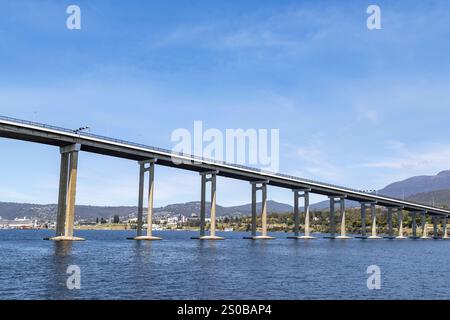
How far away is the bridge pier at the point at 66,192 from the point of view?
98875 millimetres

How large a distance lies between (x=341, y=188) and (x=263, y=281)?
145 m

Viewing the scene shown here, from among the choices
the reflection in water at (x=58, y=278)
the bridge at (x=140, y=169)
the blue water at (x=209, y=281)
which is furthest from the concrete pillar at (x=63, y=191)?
the blue water at (x=209, y=281)

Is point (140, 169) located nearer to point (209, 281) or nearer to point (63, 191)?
point (63, 191)

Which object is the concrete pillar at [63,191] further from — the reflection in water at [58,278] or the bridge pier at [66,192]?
the reflection in water at [58,278]

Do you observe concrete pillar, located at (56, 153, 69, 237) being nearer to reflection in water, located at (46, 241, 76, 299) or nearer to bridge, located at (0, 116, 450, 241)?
bridge, located at (0, 116, 450, 241)

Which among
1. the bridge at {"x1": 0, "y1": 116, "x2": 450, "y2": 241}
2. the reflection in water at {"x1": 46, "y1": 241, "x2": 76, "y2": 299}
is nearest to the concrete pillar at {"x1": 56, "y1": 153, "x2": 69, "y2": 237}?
the bridge at {"x1": 0, "y1": 116, "x2": 450, "y2": 241}

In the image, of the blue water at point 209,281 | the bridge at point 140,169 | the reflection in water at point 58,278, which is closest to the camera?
the reflection in water at point 58,278

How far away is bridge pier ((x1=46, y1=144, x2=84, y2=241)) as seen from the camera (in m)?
98.9

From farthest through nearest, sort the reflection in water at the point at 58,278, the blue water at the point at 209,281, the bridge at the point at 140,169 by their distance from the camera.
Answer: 1. the bridge at the point at 140,169
2. the blue water at the point at 209,281
3. the reflection in water at the point at 58,278

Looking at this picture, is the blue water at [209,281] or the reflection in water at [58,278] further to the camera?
the blue water at [209,281]

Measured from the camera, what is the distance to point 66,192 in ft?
335

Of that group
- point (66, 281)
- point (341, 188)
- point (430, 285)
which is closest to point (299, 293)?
point (430, 285)

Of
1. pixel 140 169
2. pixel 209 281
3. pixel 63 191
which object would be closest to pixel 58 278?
pixel 209 281

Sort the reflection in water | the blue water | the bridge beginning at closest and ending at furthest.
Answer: the reflection in water → the blue water → the bridge
